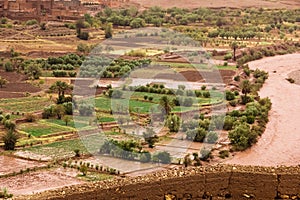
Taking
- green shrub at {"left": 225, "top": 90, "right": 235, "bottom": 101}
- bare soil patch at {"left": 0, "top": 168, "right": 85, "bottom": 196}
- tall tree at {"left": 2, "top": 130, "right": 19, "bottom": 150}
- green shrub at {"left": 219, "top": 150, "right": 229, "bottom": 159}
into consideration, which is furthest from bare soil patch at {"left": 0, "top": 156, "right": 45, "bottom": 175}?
green shrub at {"left": 225, "top": 90, "right": 235, "bottom": 101}

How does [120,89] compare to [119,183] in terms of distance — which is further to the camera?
[120,89]

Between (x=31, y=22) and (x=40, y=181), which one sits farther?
(x=31, y=22)

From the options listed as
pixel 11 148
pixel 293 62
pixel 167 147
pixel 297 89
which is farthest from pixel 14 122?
pixel 293 62

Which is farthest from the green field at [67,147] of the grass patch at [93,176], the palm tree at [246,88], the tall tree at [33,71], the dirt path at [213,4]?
the dirt path at [213,4]

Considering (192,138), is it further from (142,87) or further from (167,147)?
(142,87)

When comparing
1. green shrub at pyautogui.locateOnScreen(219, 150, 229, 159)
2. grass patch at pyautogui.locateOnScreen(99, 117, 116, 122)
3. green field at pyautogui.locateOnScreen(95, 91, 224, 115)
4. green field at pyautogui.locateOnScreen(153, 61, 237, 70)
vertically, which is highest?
green shrub at pyautogui.locateOnScreen(219, 150, 229, 159)

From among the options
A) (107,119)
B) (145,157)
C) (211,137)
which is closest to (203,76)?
(107,119)

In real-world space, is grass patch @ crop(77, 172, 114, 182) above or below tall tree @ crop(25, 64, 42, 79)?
above

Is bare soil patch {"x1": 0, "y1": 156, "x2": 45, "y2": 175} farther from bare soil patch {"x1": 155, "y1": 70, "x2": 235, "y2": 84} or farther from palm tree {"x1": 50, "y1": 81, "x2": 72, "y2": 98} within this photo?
bare soil patch {"x1": 155, "y1": 70, "x2": 235, "y2": 84}

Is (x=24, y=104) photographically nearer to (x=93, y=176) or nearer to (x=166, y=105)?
(x=166, y=105)
